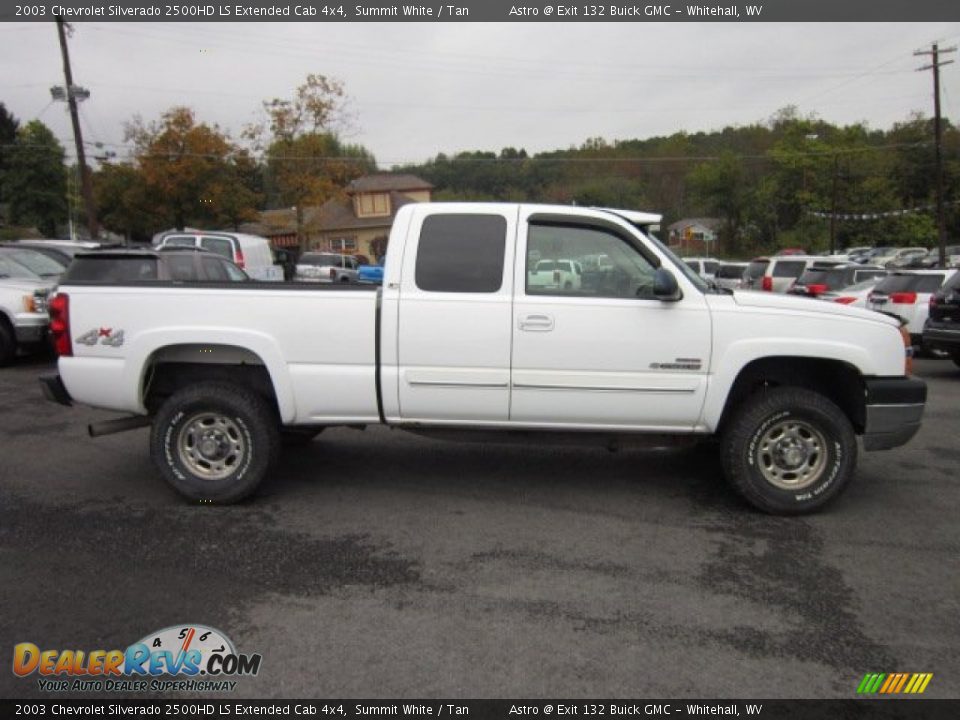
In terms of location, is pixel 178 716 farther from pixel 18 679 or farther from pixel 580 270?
pixel 580 270

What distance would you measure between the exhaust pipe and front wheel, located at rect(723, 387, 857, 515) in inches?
161

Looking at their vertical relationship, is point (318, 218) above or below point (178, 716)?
above

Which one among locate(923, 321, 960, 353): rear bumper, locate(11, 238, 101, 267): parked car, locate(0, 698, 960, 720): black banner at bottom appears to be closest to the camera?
locate(0, 698, 960, 720): black banner at bottom

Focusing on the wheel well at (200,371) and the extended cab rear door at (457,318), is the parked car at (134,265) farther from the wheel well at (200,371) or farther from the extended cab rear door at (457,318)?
the extended cab rear door at (457,318)

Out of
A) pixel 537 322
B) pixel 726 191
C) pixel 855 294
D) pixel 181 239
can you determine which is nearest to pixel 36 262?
pixel 181 239

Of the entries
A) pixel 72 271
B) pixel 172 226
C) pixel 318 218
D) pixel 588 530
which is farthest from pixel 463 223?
pixel 172 226

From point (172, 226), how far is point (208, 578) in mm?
38940

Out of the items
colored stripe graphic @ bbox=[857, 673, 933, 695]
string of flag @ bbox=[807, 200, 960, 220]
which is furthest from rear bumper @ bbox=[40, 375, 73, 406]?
string of flag @ bbox=[807, 200, 960, 220]

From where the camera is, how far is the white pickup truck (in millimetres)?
4789

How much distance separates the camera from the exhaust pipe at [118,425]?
17.3ft

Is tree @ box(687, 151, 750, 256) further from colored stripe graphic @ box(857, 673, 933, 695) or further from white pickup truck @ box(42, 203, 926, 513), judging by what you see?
colored stripe graphic @ box(857, 673, 933, 695)

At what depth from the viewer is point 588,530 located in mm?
4719

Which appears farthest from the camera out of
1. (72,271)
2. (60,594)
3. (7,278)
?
(7,278)

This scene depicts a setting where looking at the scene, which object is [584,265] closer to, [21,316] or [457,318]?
[457,318]
